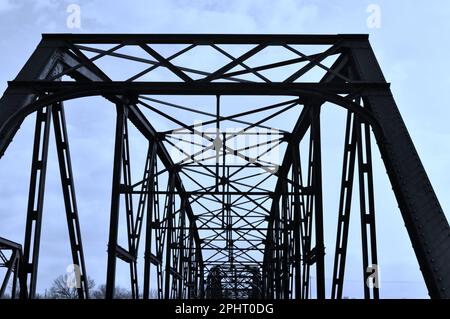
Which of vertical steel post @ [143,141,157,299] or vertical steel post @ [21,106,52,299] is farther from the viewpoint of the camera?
vertical steel post @ [143,141,157,299]

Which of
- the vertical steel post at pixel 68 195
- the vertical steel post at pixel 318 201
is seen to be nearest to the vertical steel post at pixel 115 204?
the vertical steel post at pixel 68 195

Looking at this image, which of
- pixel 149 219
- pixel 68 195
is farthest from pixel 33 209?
pixel 149 219

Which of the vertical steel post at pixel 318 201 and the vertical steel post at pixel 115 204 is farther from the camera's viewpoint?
the vertical steel post at pixel 318 201

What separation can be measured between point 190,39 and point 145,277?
9108 millimetres

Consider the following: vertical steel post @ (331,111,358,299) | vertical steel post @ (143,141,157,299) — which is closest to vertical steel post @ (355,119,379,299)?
vertical steel post @ (331,111,358,299)

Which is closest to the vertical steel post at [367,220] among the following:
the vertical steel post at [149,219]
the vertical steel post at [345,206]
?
the vertical steel post at [345,206]

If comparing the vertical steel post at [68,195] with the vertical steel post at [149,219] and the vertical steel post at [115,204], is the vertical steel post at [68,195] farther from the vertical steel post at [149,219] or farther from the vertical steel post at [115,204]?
the vertical steel post at [149,219]

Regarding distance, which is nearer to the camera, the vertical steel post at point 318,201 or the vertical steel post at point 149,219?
the vertical steel post at point 318,201

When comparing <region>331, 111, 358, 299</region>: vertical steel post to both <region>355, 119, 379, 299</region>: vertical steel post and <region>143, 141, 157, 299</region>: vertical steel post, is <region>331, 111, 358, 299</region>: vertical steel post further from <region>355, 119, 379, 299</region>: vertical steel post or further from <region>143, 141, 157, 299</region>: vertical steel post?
<region>143, 141, 157, 299</region>: vertical steel post

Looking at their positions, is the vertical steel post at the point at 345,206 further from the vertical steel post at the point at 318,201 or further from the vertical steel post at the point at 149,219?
the vertical steel post at the point at 149,219

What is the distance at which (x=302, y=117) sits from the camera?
59.7ft

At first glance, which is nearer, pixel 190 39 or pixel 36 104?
pixel 36 104
